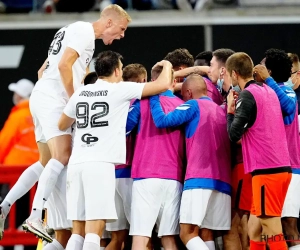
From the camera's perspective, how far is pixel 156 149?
9547 millimetres

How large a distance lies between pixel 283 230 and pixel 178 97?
177 centimetres

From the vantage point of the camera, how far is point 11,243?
1234cm

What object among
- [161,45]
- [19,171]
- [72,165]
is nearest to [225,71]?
[72,165]

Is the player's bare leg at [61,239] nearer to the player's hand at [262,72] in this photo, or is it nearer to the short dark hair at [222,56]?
the short dark hair at [222,56]

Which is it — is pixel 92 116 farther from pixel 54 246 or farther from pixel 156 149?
pixel 54 246

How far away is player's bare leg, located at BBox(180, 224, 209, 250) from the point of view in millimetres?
9328

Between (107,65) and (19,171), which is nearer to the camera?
(107,65)

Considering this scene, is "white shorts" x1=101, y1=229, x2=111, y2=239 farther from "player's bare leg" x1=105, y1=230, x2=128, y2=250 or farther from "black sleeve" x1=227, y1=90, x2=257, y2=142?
"black sleeve" x1=227, y1=90, x2=257, y2=142

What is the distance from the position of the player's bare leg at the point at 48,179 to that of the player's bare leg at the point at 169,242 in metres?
1.14

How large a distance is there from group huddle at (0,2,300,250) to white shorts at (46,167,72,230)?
1cm

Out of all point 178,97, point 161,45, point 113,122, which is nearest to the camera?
point 113,122

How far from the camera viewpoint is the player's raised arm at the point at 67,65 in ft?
31.6

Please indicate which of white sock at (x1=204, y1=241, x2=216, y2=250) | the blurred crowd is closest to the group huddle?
white sock at (x1=204, y1=241, x2=216, y2=250)

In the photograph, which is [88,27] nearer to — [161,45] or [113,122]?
[113,122]
